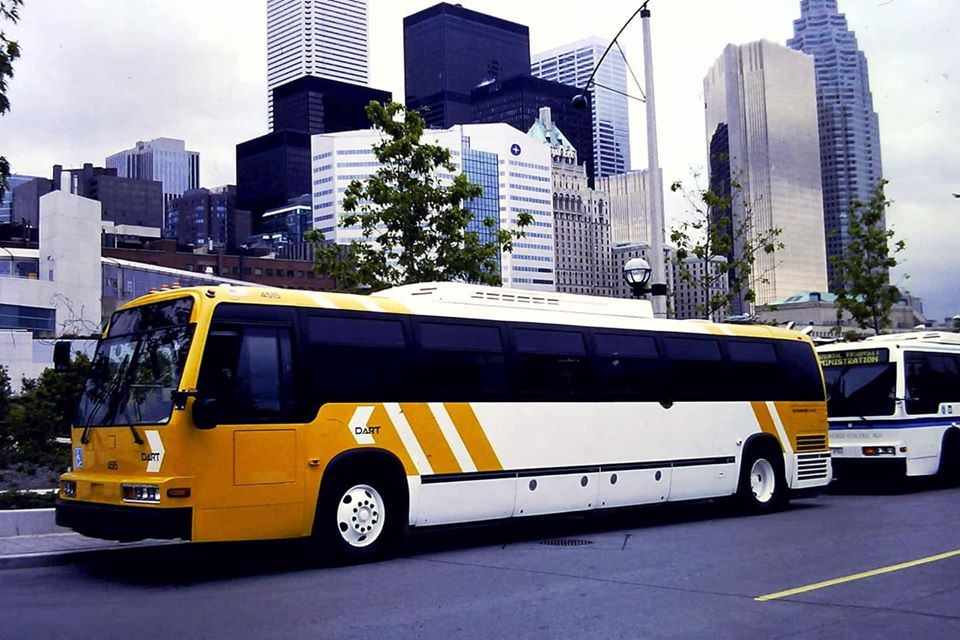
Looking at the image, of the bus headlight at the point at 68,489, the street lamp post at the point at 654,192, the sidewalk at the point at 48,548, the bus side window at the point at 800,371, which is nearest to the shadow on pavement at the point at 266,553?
the sidewalk at the point at 48,548

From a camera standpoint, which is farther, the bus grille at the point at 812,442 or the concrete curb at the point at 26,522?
the bus grille at the point at 812,442

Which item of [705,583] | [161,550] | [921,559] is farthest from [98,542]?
[921,559]

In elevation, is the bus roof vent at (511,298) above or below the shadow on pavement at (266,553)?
above

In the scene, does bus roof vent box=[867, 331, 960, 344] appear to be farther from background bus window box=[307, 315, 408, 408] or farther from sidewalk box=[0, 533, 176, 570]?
sidewalk box=[0, 533, 176, 570]

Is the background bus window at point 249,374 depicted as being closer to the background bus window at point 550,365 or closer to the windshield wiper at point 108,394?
the windshield wiper at point 108,394

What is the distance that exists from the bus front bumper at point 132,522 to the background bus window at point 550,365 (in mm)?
5095

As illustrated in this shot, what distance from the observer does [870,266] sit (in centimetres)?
3966

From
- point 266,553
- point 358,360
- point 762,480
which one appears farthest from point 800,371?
point 266,553

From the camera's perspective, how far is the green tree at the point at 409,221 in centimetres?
2408

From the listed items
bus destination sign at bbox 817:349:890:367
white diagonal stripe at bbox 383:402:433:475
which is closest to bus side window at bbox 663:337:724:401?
bus destination sign at bbox 817:349:890:367

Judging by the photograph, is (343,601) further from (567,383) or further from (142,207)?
(142,207)

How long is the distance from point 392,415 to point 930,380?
12.9m

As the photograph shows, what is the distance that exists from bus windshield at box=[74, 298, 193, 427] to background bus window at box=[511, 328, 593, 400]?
4.69 metres

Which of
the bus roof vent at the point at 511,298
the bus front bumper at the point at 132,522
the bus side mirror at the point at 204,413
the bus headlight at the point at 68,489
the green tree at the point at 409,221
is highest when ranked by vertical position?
the green tree at the point at 409,221
